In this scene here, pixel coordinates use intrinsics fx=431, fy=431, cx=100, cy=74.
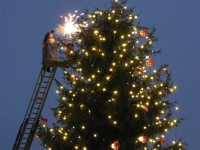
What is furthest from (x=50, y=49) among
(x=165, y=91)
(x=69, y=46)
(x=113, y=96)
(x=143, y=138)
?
(x=143, y=138)

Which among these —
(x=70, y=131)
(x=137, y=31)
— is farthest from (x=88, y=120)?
(x=137, y=31)

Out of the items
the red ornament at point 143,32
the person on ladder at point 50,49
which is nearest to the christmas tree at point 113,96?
the red ornament at point 143,32

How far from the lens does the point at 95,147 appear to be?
37.3ft

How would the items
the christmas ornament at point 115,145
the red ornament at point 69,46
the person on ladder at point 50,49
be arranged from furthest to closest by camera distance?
the person on ladder at point 50,49 → the red ornament at point 69,46 → the christmas ornament at point 115,145

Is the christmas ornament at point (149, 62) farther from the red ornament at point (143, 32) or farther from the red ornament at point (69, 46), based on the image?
the red ornament at point (69, 46)

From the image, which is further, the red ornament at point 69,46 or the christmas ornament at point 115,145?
the red ornament at point 69,46

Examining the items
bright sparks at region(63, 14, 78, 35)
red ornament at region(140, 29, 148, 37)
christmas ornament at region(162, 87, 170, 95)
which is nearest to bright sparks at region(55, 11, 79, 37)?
bright sparks at region(63, 14, 78, 35)

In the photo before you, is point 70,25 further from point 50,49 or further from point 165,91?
point 165,91

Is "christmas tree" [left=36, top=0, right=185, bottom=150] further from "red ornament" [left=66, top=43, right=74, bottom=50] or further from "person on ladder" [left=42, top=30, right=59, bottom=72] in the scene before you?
"person on ladder" [left=42, top=30, right=59, bottom=72]

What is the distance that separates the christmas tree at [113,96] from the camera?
1114 cm

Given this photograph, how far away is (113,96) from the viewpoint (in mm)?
11102

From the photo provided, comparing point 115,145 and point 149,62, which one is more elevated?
point 149,62

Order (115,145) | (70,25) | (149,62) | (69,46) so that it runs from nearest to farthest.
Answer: (115,145), (149,62), (69,46), (70,25)

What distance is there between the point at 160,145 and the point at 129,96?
59.7 inches
